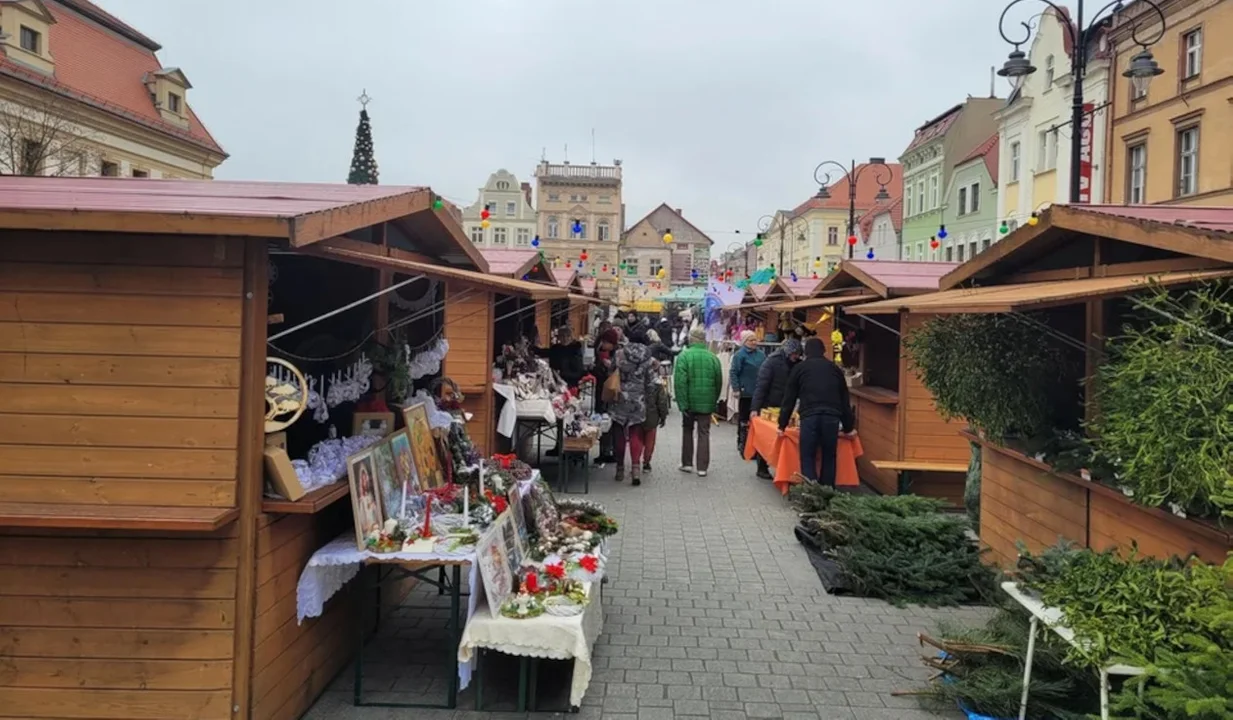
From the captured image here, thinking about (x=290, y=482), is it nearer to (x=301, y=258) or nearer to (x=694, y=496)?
(x=301, y=258)

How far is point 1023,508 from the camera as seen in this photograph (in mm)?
6109

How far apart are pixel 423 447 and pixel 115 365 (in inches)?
90.7

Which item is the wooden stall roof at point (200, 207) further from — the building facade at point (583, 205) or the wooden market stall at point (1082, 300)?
the building facade at point (583, 205)

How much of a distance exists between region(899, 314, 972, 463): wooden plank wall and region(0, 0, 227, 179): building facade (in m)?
19.1

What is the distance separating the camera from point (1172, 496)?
12.2 feet

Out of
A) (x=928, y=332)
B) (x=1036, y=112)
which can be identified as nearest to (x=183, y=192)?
(x=928, y=332)

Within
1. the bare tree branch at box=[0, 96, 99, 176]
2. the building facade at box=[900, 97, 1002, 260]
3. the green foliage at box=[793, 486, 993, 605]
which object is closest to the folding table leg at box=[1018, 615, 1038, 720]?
the green foliage at box=[793, 486, 993, 605]

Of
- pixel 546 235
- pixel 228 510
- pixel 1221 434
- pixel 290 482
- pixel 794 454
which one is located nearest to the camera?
pixel 1221 434

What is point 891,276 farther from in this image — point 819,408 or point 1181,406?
point 1181,406

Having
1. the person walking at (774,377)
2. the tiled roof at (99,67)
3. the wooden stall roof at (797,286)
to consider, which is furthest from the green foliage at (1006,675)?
the tiled roof at (99,67)

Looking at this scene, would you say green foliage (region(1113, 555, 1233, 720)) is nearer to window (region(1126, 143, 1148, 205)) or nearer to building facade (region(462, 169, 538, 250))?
window (region(1126, 143, 1148, 205))

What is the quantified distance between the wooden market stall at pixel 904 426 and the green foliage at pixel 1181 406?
4.83 meters

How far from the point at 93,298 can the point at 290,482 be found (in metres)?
1.14

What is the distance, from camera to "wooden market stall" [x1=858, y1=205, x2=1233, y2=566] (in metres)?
3.92
